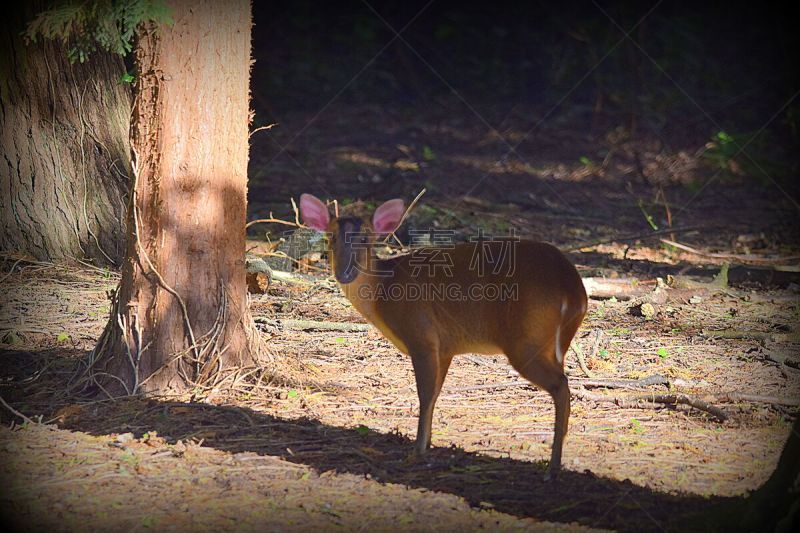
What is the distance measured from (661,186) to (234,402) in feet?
30.2

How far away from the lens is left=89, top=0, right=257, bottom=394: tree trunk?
17.9 ft

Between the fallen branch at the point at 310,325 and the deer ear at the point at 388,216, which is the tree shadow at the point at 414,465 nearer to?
the deer ear at the point at 388,216

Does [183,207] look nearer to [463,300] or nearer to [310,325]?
[463,300]

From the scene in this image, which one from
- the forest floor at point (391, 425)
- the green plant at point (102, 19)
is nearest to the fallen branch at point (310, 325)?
the forest floor at point (391, 425)

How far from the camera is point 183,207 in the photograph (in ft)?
18.0

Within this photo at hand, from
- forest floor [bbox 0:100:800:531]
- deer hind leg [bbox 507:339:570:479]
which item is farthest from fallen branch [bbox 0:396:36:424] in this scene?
deer hind leg [bbox 507:339:570:479]

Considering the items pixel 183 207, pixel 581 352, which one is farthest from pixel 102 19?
pixel 581 352

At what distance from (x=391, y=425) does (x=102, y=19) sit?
294cm

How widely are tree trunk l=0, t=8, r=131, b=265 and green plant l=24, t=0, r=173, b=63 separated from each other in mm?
2762

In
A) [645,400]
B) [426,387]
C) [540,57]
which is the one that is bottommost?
[645,400]

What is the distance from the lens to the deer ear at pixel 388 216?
5.10 metres

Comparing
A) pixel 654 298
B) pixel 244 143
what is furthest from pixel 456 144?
pixel 244 143

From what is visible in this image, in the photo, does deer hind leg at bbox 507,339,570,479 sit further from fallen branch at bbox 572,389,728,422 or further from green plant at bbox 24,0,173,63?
green plant at bbox 24,0,173,63

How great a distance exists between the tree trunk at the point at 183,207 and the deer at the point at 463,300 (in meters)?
0.86
